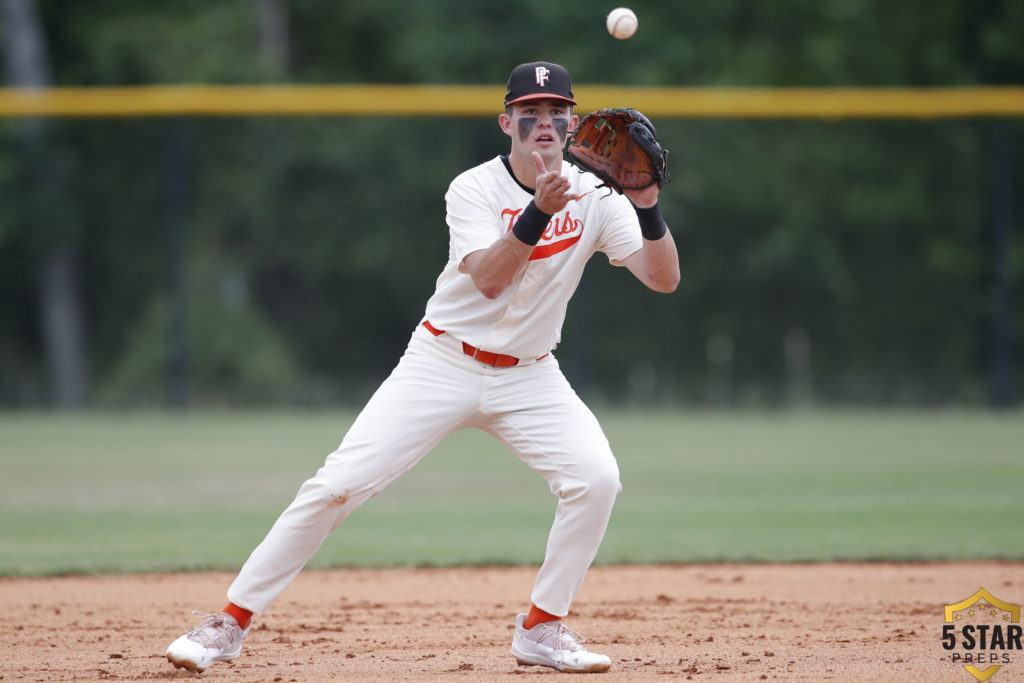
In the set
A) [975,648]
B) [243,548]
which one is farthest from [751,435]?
[975,648]

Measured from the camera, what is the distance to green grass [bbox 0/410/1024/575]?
674 centimetres

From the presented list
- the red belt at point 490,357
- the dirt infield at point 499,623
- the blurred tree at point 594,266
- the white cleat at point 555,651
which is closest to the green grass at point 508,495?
the dirt infield at point 499,623

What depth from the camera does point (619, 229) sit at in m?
4.16

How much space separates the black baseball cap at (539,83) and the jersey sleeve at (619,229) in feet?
1.29

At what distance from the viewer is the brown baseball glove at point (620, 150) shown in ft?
12.7

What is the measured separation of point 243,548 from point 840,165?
10.4m

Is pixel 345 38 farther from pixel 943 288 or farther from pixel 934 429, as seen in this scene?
pixel 934 429

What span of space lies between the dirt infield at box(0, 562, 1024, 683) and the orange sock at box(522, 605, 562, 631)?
0.15 m

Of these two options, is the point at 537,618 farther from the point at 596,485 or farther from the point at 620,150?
the point at 620,150

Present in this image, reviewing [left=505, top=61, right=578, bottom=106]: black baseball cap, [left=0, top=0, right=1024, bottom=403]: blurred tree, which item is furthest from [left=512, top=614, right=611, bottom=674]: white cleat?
[left=0, top=0, right=1024, bottom=403]: blurred tree

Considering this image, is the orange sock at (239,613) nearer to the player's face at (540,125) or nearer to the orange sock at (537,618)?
the orange sock at (537,618)

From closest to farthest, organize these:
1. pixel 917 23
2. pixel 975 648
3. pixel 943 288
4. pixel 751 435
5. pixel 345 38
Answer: pixel 975 648 < pixel 751 435 < pixel 943 288 < pixel 917 23 < pixel 345 38

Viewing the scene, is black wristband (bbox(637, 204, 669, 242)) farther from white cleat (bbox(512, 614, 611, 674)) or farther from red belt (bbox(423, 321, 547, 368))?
white cleat (bbox(512, 614, 611, 674))

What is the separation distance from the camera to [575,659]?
3926 mm
